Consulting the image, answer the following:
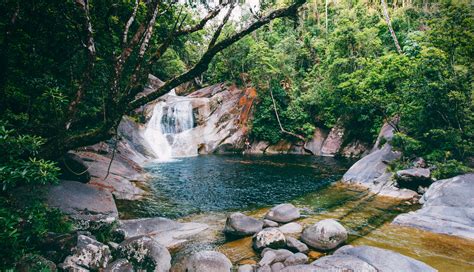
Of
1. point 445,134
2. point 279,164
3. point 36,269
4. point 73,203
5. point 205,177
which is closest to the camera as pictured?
point 36,269

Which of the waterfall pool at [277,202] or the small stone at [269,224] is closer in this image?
the waterfall pool at [277,202]

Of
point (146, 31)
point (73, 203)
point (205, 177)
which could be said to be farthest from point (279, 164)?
point (146, 31)

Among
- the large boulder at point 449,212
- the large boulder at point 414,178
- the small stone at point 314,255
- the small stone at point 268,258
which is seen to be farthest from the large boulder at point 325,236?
the large boulder at point 414,178

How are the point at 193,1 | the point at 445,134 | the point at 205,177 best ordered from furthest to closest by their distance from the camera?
the point at 205,177
the point at 445,134
the point at 193,1

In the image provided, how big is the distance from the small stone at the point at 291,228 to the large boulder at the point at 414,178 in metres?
6.91

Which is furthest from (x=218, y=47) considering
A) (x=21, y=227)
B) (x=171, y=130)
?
(x=171, y=130)

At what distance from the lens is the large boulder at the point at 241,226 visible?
919 cm

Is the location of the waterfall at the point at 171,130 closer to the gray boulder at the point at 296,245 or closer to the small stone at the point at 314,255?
the gray boulder at the point at 296,245

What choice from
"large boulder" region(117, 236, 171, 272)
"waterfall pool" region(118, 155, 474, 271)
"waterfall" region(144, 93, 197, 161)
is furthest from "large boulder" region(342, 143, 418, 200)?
"waterfall" region(144, 93, 197, 161)

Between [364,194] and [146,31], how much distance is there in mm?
12242

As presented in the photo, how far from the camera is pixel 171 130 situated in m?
32.5

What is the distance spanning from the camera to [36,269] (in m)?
5.05

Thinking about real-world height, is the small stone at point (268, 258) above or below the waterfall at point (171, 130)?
below

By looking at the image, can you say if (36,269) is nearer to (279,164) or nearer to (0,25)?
(0,25)
